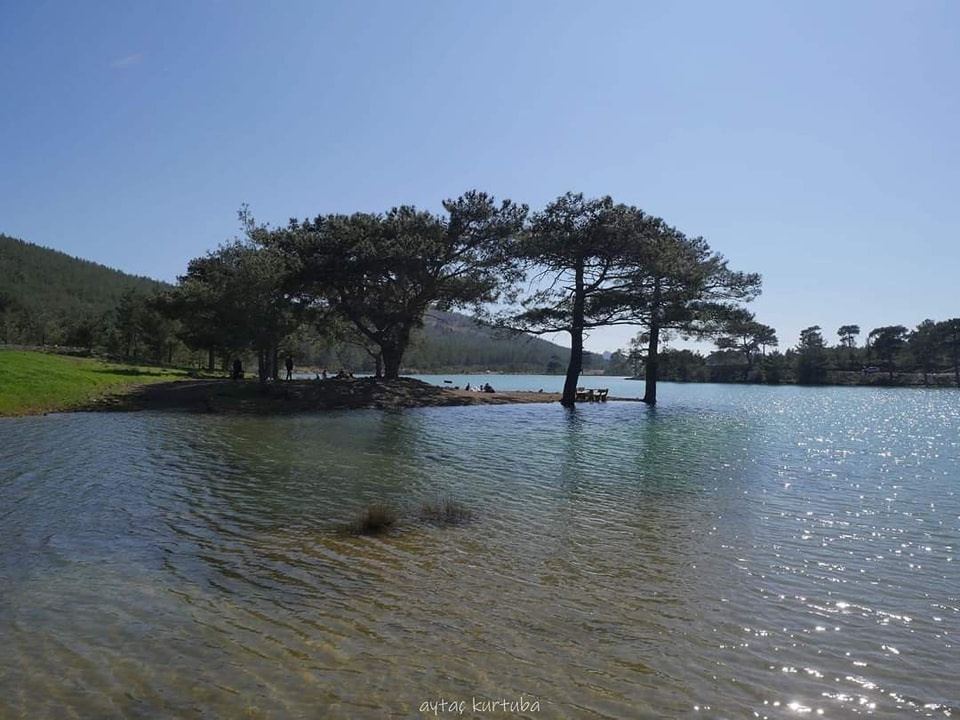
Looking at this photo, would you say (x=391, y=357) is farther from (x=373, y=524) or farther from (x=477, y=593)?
(x=477, y=593)

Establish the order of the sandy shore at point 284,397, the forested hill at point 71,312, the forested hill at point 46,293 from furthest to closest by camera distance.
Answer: the forested hill at point 46,293 → the forested hill at point 71,312 → the sandy shore at point 284,397

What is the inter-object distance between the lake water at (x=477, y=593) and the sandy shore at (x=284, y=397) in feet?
54.0

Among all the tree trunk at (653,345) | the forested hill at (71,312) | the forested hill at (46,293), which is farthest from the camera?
the forested hill at (46,293)

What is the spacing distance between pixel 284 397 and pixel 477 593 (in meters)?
30.9

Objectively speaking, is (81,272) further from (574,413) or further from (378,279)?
(574,413)

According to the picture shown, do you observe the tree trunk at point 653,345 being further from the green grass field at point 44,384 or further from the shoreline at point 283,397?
the green grass field at point 44,384

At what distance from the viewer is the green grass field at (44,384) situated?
27.2 m

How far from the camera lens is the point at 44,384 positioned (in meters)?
30.0

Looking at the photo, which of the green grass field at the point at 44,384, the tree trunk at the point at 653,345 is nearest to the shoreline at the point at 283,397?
Result: the green grass field at the point at 44,384

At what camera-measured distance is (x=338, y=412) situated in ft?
112

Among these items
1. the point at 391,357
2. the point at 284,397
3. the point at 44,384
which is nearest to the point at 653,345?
the point at 391,357

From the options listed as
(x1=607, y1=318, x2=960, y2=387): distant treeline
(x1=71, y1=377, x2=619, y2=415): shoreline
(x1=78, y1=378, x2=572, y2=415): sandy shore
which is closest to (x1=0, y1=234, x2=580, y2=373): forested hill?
(x1=78, y1=378, x2=572, y2=415): sandy shore

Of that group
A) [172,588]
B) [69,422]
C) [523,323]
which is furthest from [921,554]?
[523,323]

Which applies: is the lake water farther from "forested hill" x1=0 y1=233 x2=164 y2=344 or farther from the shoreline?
"forested hill" x1=0 y1=233 x2=164 y2=344
